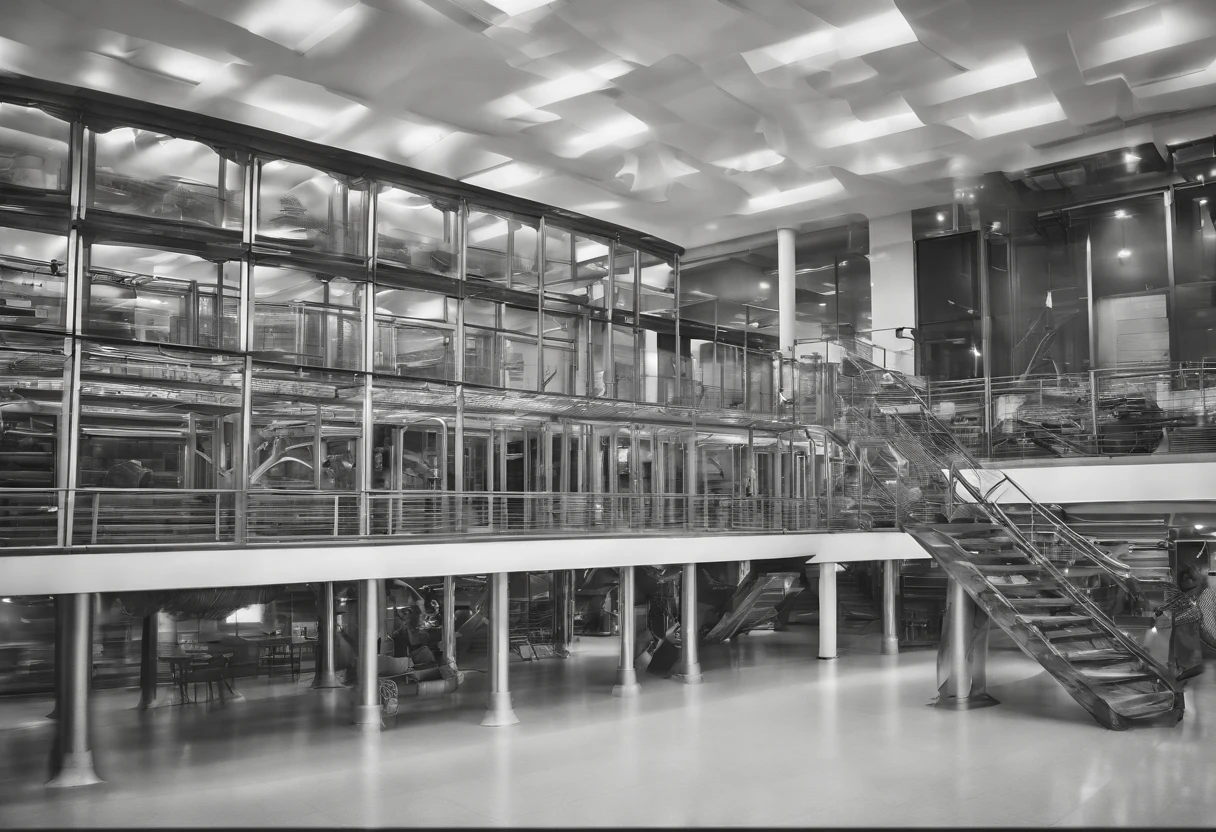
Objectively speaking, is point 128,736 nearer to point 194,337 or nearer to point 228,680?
point 228,680

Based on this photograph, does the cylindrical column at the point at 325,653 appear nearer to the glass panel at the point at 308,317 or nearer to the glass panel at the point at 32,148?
the glass panel at the point at 308,317

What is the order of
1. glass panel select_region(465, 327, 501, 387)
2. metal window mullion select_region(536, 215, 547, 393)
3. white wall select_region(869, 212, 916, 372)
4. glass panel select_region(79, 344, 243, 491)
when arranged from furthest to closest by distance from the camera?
white wall select_region(869, 212, 916, 372), glass panel select_region(465, 327, 501, 387), metal window mullion select_region(536, 215, 547, 393), glass panel select_region(79, 344, 243, 491)

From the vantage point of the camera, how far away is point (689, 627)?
1597 cm

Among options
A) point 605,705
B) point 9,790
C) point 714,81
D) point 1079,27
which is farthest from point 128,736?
point 1079,27

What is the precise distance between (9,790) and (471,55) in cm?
1132

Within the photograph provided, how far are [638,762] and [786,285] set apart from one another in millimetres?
15903

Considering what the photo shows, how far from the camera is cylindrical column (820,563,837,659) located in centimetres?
1781

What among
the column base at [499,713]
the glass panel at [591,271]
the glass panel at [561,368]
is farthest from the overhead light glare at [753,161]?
the column base at [499,713]

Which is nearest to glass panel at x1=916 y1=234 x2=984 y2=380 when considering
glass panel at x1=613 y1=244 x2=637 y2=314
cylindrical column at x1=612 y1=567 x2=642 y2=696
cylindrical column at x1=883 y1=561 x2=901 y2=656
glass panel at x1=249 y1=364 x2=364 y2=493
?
cylindrical column at x1=883 y1=561 x2=901 y2=656

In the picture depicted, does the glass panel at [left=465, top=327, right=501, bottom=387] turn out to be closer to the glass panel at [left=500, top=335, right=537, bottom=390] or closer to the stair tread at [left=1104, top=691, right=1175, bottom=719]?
the glass panel at [left=500, top=335, right=537, bottom=390]

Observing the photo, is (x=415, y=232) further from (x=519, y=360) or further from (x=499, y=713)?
(x=499, y=713)

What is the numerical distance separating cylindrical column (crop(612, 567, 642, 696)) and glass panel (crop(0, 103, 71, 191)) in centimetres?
897

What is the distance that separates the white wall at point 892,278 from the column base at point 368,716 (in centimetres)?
→ 1466

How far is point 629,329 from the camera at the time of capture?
725 inches
